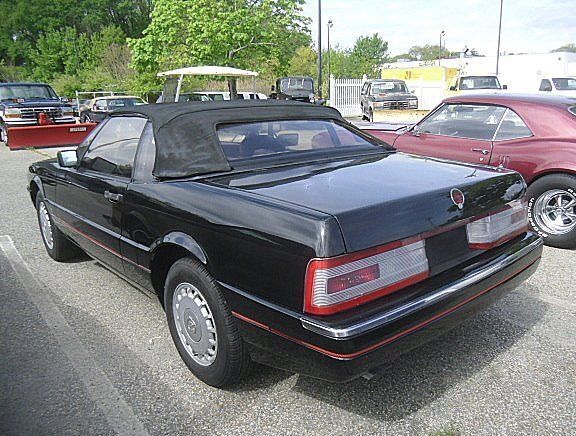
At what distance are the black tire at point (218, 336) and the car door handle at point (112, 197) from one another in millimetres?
768

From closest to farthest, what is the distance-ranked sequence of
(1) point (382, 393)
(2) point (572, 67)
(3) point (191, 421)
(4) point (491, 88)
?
(3) point (191, 421) → (1) point (382, 393) → (4) point (491, 88) → (2) point (572, 67)

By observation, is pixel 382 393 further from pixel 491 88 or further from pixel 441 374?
pixel 491 88

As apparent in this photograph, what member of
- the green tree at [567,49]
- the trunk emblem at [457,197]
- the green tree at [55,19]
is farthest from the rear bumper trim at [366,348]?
the green tree at [55,19]

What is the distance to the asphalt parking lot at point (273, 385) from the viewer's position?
252 centimetres

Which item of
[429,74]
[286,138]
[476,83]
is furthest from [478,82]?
[286,138]

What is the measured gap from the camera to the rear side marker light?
2742 mm

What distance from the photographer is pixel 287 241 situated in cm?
224

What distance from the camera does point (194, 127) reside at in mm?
3270

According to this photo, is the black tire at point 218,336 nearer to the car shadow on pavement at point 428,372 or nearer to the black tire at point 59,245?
the car shadow on pavement at point 428,372

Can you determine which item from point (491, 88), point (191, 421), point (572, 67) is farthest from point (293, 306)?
point (572, 67)

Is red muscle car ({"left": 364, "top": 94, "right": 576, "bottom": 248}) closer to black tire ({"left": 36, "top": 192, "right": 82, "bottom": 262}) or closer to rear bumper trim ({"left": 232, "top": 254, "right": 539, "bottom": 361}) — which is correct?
rear bumper trim ({"left": 232, "top": 254, "right": 539, "bottom": 361})

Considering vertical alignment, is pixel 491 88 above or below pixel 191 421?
above

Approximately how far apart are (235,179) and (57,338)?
5.56ft

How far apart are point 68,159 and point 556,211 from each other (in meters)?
4.69
